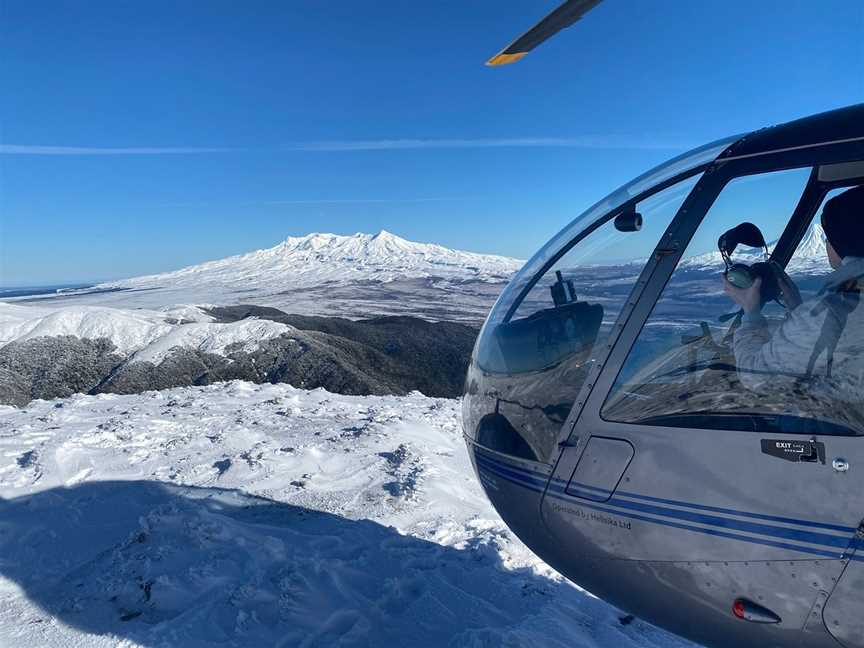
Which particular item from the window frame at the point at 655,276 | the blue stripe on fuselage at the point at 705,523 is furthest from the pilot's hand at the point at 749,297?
the blue stripe on fuselage at the point at 705,523

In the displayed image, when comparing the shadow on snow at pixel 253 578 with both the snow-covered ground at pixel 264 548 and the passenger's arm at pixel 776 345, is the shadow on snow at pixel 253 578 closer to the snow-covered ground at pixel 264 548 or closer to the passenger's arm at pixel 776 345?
the snow-covered ground at pixel 264 548

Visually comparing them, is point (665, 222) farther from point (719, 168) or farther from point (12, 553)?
point (12, 553)

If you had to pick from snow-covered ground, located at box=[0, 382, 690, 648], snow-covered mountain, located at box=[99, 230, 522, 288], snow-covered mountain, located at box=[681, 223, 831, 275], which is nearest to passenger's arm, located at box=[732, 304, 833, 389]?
snow-covered mountain, located at box=[681, 223, 831, 275]

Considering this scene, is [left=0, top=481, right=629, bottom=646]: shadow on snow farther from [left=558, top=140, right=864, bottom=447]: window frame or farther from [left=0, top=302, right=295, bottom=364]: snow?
[left=0, top=302, right=295, bottom=364]: snow

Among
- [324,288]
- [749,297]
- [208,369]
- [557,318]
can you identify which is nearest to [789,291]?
[749,297]

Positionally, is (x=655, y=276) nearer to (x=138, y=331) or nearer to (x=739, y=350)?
(x=739, y=350)

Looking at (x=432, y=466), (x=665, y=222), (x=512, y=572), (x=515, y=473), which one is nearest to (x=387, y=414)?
(x=432, y=466)
